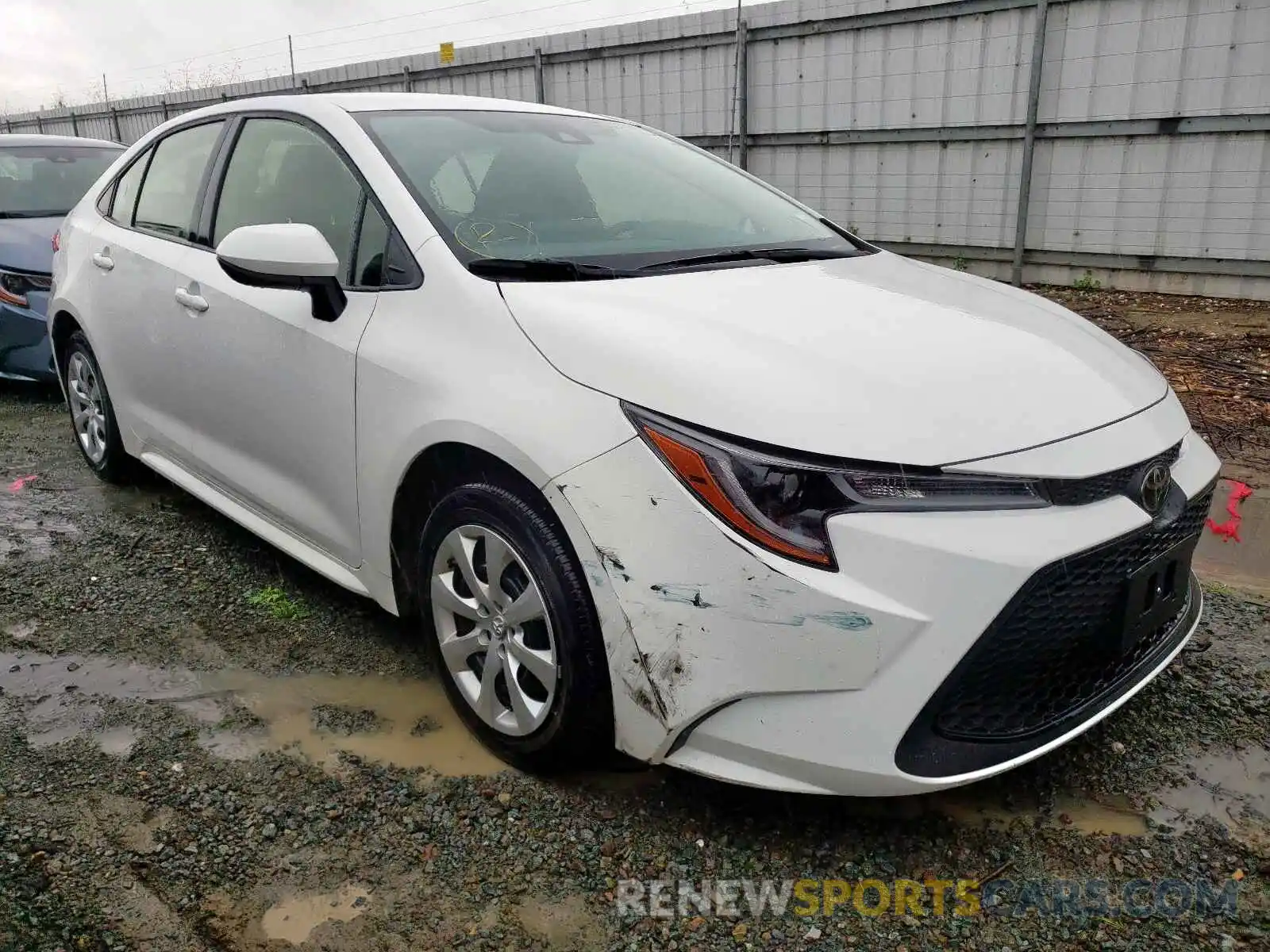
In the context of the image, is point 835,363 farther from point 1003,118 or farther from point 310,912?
point 1003,118

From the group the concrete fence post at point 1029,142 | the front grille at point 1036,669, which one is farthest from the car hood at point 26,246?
the concrete fence post at point 1029,142

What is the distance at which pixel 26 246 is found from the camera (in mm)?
5422

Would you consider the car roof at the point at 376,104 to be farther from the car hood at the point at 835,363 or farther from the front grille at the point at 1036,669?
the front grille at the point at 1036,669

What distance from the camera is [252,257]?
7.93 feet

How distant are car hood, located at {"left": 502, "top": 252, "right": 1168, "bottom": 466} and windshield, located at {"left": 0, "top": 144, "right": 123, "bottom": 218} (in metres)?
5.23

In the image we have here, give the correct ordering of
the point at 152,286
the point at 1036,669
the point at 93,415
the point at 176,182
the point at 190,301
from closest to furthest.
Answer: the point at 1036,669 < the point at 190,301 < the point at 152,286 < the point at 176,182 < the point at 93,415

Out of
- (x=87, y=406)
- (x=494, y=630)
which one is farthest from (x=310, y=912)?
(x=87, y=406)

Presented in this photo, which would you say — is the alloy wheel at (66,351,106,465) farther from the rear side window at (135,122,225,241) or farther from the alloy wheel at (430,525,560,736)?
the alloy wheel at (430,525,560,736)

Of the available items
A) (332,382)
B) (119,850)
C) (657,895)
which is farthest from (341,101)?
(657,895)

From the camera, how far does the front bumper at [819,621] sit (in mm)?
1682

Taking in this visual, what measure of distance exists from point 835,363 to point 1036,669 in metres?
0.68

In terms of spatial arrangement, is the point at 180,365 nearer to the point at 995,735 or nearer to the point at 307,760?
the point at 307,760

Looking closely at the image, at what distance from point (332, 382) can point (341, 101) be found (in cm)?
94

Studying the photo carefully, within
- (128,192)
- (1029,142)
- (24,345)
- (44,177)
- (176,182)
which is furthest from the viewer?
(1029,142)
